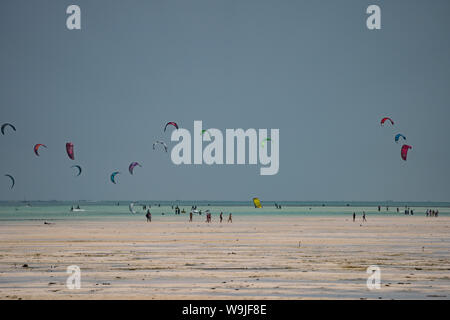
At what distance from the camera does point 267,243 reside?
109 ft

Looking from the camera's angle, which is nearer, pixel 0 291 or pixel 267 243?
pixel 0 291

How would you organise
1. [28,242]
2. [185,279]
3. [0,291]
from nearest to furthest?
[0,291] → [185,279] → [28,242]

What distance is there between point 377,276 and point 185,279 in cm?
632

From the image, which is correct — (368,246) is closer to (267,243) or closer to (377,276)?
(267,243)

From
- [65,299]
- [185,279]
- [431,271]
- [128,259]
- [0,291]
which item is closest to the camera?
[65,299]

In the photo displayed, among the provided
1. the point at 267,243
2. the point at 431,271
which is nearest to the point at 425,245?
the point at 267,243

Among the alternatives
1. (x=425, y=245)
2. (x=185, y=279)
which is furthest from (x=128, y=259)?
(x=425, y=245)
